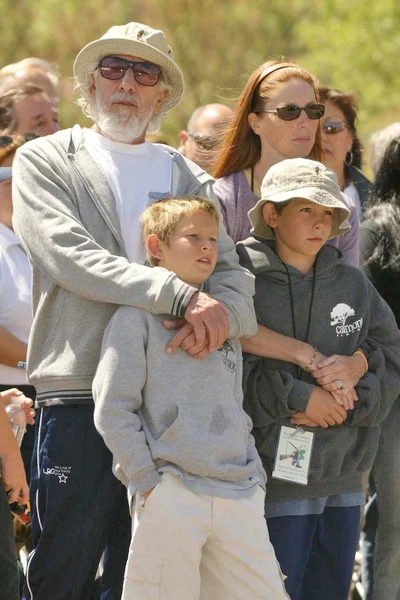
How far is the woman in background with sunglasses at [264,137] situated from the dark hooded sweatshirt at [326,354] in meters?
0.24

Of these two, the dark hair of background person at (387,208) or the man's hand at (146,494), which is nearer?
the man's hand at (146,494)

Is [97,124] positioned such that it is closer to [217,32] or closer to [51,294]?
[51,294]

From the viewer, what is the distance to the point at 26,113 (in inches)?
228

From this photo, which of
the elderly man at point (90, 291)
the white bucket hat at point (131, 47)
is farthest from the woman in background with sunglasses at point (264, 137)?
the white bucket hat at point (131, 47)

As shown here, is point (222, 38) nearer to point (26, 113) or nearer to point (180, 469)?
point (26, 113)

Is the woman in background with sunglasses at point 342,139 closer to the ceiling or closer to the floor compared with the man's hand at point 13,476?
closer to the ceiling

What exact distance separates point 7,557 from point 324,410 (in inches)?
49.6

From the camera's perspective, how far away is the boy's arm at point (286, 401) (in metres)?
4.04

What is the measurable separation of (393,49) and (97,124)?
11.4 metres

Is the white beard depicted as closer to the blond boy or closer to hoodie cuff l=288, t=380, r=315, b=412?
the blond boy

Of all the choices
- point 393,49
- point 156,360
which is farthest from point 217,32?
point 156,360

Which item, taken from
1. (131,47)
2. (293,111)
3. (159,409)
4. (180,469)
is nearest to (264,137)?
(293,111)

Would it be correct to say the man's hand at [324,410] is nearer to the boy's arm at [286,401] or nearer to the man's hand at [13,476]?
the boy's arm at [286,401]

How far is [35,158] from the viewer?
3.91 meters
